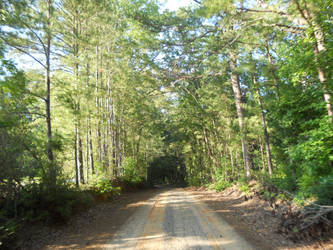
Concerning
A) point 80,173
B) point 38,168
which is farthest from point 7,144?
point 80,173

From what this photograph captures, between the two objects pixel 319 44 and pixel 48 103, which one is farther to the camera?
pixel 48 103

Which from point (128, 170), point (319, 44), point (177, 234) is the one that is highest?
point (319, 44)

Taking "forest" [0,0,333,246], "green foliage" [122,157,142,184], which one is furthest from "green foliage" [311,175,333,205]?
"green foliage" [122,157,142,184]

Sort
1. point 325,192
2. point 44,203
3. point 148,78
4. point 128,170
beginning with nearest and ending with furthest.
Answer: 1. point 325,192
2. point 44,203
3. point 148,78
4. point 128,170

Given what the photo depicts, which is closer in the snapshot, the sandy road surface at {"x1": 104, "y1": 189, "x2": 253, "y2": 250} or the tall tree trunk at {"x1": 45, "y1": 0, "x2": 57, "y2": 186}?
the sandy road surface at {"x1": 104, "y1": 189, "x2": 253, "y2": 250}

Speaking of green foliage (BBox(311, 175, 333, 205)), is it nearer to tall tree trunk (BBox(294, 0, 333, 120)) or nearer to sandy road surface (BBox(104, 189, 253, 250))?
tall tree trunk (BBox(294, 0, 333, 120))

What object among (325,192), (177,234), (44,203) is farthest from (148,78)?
(325,192)

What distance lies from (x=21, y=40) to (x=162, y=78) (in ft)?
23.3

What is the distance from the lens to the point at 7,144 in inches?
194

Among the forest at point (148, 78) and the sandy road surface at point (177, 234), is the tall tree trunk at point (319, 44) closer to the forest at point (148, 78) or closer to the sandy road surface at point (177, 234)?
the forest at point (148, 78)

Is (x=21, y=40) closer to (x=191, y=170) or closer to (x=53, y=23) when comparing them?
(x=53, y=23)

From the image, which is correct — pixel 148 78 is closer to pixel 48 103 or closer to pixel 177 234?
pixel 48 103

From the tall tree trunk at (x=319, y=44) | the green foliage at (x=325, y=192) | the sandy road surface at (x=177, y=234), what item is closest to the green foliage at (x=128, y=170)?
the sandy road surface at (x=177, y=234)

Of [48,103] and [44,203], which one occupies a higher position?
[48,103]
